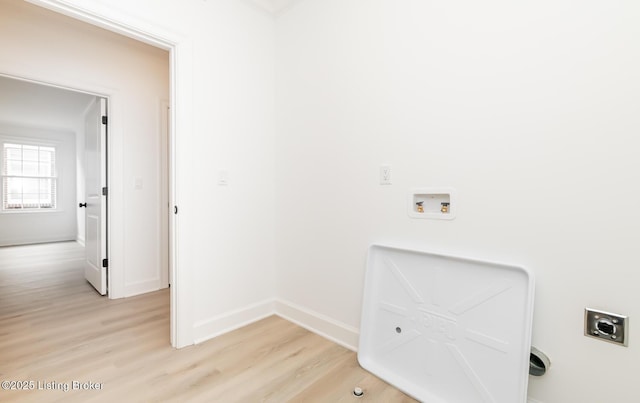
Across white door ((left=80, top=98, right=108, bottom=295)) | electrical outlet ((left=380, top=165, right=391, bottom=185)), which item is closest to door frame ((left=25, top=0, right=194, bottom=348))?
electrical outlet ((left=380, top=165, right=391, bottom=185))

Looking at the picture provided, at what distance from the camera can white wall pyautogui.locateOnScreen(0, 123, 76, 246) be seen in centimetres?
589

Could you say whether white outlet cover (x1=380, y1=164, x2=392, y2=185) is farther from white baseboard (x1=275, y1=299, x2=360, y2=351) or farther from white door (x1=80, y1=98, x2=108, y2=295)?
white door (x1=80, y1=98, x2=108, y2=295)

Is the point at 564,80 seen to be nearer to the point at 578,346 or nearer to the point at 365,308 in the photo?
the point at 578,346

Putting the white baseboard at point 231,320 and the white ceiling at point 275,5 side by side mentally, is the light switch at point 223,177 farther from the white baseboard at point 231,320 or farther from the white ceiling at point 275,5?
the white ceiling at point 275,5

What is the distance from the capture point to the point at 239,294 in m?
2.29

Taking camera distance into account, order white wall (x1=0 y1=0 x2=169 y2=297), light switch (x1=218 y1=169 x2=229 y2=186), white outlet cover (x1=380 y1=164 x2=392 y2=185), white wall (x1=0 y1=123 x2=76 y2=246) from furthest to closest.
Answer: white wall (x1=0 y1=123 x2=76 y2=246) → white wall (x1=0 y1=0 x2=169 y2=297) → light switch (x1=218 y1=169 x2=229 y2=186) → white outlet cover (x1=380 y1=164 x2=392 y2=185)

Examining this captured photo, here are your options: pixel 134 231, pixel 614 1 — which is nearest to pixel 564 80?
pixel 614 1

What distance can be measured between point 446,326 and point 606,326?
62cm

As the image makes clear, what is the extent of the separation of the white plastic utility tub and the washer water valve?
20 cm

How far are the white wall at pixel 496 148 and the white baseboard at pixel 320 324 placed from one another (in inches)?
0.7

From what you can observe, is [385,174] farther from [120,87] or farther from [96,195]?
[96,195]

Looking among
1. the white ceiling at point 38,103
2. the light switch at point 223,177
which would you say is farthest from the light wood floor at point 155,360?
the white ceiling at point 38,103

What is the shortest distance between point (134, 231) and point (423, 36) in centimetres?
320

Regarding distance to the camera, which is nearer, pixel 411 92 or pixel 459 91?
pixel 459 91
